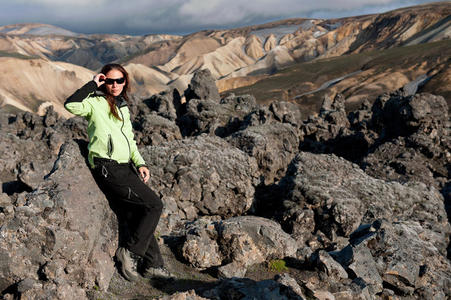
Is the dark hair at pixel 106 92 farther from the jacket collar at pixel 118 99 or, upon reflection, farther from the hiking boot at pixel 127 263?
the hiking boot at pixel 127 263

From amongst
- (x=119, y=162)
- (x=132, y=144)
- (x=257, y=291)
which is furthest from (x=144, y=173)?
(x=257, y=291)

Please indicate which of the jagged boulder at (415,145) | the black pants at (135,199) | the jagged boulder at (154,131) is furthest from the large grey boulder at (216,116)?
the black pants at (135,199)

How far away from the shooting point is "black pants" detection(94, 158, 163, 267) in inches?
243

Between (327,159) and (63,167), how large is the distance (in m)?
12.1

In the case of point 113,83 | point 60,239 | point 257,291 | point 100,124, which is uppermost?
point 113,83

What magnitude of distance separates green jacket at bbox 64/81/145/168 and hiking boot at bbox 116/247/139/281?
1.64m

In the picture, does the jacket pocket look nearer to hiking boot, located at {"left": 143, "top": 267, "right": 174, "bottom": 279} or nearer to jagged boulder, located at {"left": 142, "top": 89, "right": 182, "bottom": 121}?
hiking boot, located at {"left": 143, "top": 267, "right": 174, "bottom": 279}

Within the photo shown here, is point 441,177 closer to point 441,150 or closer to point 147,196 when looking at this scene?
point 441,150

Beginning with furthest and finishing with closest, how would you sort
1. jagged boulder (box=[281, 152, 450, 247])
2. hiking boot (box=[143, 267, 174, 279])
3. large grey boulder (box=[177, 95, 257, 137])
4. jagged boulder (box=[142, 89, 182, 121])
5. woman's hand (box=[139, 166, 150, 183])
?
jagged boulder (box=[142, 89, 182, 121]) → large grey boulder (box=[177, 95, 257, 137]) → jagged boulder (box=[281, 152, 450, 247]) → woman's hand (box=[139, 166, 150, 183]) → hiking boot (box=[143, 267, 174, 279])

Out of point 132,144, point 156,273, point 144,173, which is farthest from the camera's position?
point 144,173

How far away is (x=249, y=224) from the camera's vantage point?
8.30 m

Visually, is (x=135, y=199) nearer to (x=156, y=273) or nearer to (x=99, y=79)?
(x=156, y=273)

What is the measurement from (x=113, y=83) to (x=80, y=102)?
27.4 inches

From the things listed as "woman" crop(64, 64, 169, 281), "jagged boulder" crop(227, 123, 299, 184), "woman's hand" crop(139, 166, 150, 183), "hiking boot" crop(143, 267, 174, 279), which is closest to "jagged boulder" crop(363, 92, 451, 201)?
"jagged boulder" crop(227, 123, 299, 184)
